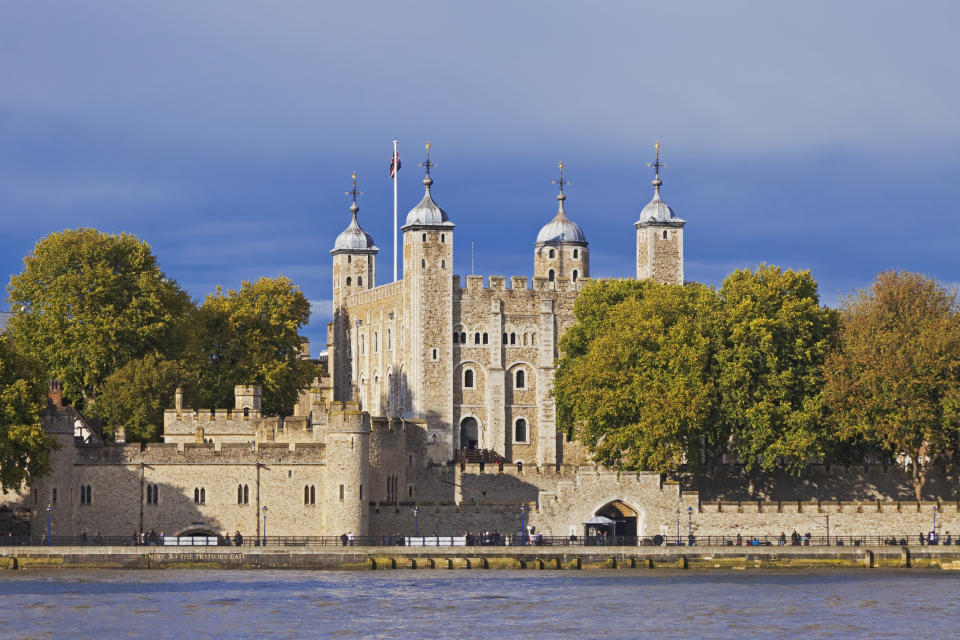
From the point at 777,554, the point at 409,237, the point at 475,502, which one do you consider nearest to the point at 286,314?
the point at 409,237

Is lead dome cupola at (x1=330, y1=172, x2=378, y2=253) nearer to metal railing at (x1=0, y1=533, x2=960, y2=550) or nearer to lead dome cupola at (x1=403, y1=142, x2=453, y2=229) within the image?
lead dome cupola at (x1=403, y1=142, x2=453, y2=229)

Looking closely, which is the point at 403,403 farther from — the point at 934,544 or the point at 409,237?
the point at 934,544

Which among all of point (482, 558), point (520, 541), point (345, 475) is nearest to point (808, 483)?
point (520, 541)

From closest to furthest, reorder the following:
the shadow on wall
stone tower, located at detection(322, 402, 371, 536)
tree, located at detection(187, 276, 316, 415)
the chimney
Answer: stone tower, located at detection(322, 402, 371, 536)
the chimney
the shadow on wall
tree, located at detection(187, 276, 316, 415)

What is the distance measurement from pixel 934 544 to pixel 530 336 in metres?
36.5

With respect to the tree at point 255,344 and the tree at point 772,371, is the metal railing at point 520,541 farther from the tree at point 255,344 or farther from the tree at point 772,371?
the tree at point 255,344

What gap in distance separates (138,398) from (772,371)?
84.4ft

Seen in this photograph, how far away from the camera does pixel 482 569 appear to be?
7406 centimetres

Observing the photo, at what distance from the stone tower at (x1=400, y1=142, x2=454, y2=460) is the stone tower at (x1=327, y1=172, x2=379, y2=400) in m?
11.3

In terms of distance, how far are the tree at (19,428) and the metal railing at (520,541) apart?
2759mm

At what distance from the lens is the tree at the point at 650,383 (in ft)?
275

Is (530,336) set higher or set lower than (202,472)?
higher

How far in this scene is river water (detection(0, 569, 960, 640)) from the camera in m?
58.8

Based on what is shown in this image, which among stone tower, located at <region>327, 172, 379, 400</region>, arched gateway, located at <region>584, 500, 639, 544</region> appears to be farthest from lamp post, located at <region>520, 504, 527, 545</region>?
stone tower, located at <region>327, 172, 379, 400</region>
